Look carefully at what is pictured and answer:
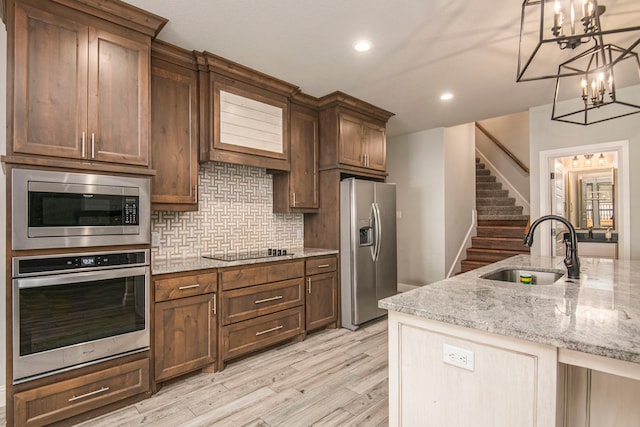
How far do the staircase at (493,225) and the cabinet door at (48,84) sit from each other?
5.25 m

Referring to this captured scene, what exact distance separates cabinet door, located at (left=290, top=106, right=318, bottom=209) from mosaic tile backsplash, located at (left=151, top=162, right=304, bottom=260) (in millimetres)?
333

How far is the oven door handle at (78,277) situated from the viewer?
1779 mm

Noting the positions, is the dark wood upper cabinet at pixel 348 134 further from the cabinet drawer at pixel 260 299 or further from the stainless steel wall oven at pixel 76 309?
the stainless steel wall oven at pixel 76 309

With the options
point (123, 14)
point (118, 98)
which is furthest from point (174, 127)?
point (123, 14)

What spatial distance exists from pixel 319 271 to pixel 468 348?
2.38 m

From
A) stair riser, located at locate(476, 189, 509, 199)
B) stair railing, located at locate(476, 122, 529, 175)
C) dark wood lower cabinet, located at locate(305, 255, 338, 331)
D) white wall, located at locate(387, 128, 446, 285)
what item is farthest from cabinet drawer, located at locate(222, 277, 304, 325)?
stair railing, located at locate(476, 122, 529, 175)

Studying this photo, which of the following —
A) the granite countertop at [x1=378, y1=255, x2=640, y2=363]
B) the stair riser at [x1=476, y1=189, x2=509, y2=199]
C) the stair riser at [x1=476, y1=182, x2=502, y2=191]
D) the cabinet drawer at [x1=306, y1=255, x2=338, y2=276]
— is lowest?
the cabinet drawer at [x1=306, y1=255, x2=338, y2=276]

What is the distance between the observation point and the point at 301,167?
144 inches

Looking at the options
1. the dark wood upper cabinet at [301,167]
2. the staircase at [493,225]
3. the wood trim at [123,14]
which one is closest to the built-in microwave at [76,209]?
the wood trim at [123,14]

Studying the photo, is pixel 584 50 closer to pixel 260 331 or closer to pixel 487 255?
pixel 487 255

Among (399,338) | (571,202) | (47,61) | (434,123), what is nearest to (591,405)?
(399,338)

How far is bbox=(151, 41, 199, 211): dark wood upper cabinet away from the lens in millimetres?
2523

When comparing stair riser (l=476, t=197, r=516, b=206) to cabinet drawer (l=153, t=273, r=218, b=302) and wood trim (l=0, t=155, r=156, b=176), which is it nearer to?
cabinet drawer (l=153, t=273, r=218, b=302)

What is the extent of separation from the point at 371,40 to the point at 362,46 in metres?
0.11
